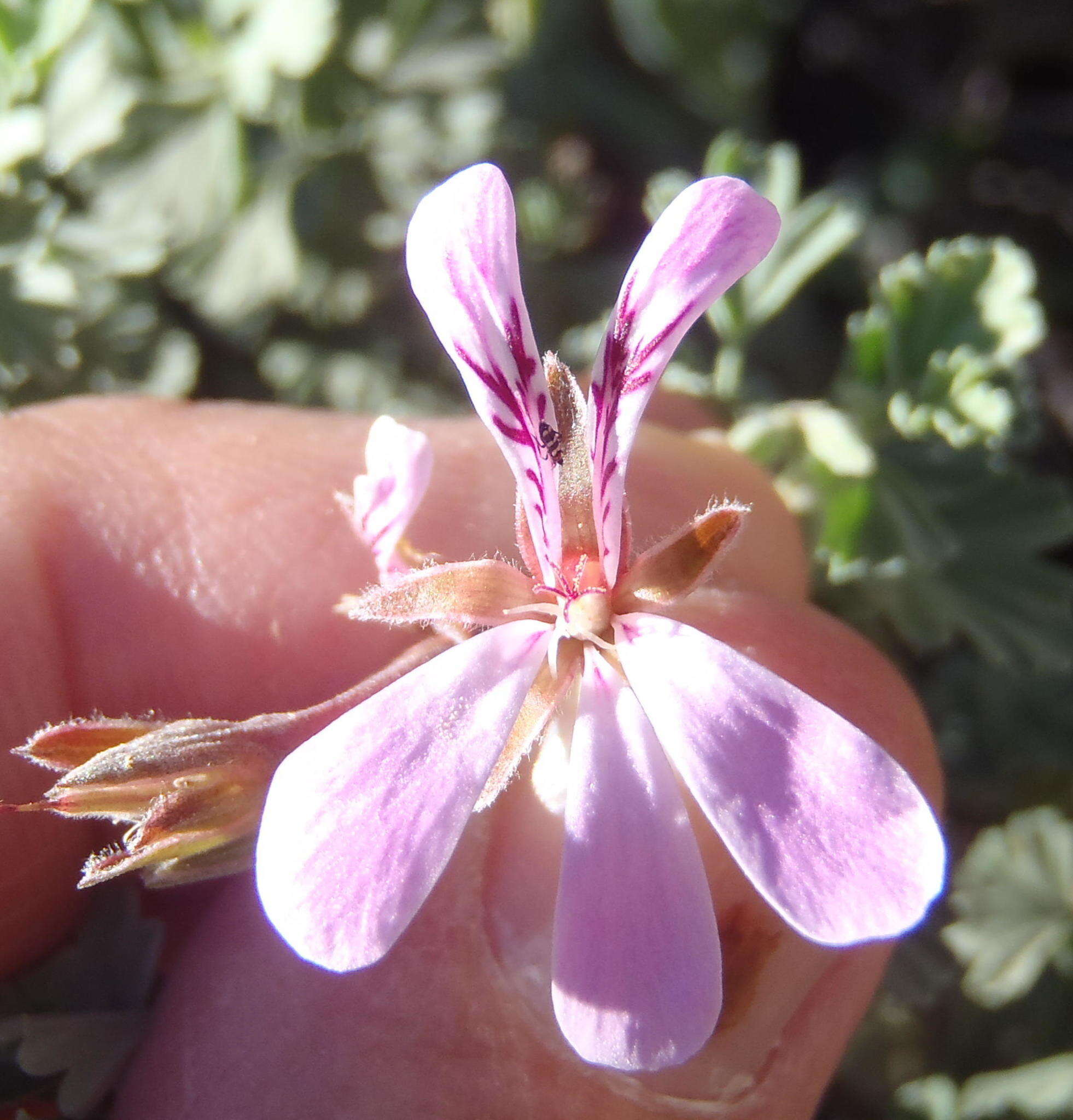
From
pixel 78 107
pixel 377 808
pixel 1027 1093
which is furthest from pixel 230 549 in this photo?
pixel 1027 1093

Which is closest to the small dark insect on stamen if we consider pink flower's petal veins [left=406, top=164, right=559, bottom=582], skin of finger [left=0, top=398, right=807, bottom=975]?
pink flower's petal veins [left=406, top=164, right=559, bottom=582]

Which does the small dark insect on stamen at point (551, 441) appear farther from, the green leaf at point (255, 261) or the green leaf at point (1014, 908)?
the green leaf at point (255, 261)

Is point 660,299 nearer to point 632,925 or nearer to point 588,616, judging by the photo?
point 588,616

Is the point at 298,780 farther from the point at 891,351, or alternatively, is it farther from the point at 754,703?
the point at 891,351

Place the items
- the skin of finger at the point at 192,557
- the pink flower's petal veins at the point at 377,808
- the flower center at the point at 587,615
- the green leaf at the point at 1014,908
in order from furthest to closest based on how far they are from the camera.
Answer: the green leaf at the point at 1014,908 < the skin of finger at the point at 192,557 < the flower center at the point at 587,615 < the pink flower's petal veins at the point at 377,808

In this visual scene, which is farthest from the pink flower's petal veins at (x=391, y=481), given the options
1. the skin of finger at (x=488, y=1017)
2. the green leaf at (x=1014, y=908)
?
the green leaf at (x=1014, y=908)

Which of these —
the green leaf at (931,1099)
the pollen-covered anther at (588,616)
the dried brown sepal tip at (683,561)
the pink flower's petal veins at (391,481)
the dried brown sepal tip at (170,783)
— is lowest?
the green leaf at (931,1099)
